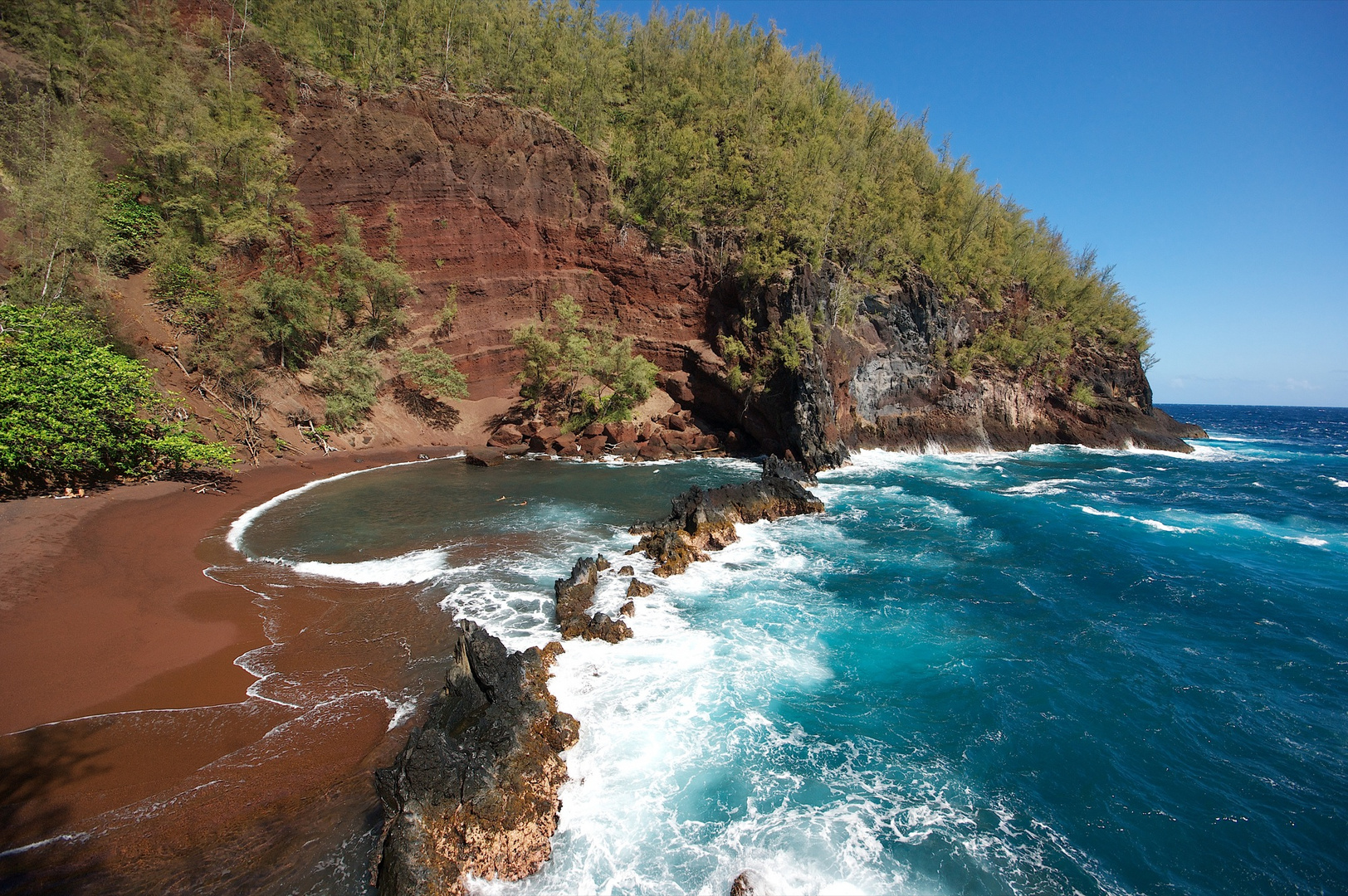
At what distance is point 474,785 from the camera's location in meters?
6.11

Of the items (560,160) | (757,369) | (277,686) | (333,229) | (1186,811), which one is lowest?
(1186,811)

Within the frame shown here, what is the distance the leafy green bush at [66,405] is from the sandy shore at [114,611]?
3.57 feet

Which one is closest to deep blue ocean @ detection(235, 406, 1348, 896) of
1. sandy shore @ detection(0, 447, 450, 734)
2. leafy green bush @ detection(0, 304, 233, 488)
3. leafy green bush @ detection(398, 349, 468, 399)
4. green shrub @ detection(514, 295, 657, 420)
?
sandy shore @ detection(0, 447, 450, 734)

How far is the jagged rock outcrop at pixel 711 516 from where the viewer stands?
1427 centimetres

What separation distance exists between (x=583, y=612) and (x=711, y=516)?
6194 millimetres

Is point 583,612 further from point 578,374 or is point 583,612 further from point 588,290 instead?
point 588,290

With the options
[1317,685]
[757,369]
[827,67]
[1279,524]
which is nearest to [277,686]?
[1317,685]

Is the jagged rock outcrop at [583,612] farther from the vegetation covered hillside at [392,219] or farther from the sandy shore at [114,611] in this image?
the vegetation covered hillside at [392,219]

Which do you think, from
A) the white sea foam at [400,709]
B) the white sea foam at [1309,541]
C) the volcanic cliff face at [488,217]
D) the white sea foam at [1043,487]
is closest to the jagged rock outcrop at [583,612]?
the white sea foam at [400,709]

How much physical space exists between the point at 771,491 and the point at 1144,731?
11.9 meters

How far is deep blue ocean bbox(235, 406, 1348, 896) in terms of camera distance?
622 centimetres

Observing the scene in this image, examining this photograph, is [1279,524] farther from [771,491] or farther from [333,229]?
[333,229]

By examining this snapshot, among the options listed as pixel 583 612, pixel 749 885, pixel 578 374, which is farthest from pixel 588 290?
pixel 749 885

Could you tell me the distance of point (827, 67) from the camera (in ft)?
140
